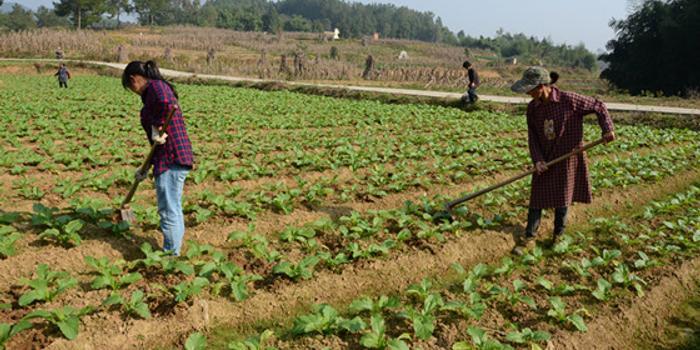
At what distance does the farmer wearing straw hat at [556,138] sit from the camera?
19.6 feet

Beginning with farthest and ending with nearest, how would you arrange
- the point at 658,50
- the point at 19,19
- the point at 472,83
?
the point at 19,19 < the point at 658,50 < the point at 472,83

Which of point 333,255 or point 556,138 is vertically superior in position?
point 556,138

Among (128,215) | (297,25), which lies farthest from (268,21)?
(128,215)

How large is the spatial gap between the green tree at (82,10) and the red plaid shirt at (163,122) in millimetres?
74164

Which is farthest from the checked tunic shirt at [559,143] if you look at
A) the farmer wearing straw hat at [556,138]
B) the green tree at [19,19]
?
the green tree at [19,19]

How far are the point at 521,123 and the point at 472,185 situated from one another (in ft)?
27.6

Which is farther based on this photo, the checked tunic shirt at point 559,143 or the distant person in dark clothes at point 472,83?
the distant person in dark clothes at point 472,83

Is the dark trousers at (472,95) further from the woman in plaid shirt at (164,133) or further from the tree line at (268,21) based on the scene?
the tree line at (268,21)

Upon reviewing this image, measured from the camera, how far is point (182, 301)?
14.9 ft

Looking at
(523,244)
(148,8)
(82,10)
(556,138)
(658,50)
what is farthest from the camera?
(148,8)

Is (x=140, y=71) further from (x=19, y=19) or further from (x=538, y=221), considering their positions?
(x=19, y=19)

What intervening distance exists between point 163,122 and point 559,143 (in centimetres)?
457

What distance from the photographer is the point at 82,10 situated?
72562 millimetres

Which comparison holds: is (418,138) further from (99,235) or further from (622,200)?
(99,235)
